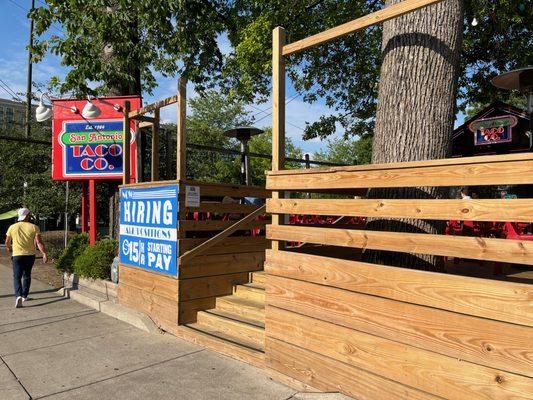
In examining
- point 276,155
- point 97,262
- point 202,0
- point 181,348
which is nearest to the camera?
point 276,155

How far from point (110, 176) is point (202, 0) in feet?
13.7

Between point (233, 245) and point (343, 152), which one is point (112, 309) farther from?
point (343, 152)

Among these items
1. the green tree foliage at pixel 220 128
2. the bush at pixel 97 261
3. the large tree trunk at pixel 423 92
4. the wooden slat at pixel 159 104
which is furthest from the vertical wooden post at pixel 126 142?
the green tree foliage at pixel 220 128

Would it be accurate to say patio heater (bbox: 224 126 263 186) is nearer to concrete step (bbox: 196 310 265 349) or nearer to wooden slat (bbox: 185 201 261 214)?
wooden slat (bbox: 185 201 261 214)

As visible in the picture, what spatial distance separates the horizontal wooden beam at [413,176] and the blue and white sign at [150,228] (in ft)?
6.62

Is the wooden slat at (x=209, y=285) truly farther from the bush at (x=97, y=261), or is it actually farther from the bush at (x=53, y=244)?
the bush at (x=53, y=244)

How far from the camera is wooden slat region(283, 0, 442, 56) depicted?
11.1ft

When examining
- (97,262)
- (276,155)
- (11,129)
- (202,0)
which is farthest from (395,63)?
(11,129)

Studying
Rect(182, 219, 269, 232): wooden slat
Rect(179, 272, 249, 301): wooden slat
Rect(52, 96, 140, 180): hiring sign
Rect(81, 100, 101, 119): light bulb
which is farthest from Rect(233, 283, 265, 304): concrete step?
Rect(81, 100, 101, 119): light bulb

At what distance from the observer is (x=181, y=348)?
5.19 metres

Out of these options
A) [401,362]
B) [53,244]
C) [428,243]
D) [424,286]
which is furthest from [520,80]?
[53,244]

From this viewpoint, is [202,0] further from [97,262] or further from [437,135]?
[437,135]

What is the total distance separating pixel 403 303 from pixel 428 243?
472mm

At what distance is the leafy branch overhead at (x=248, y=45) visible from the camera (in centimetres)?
819
